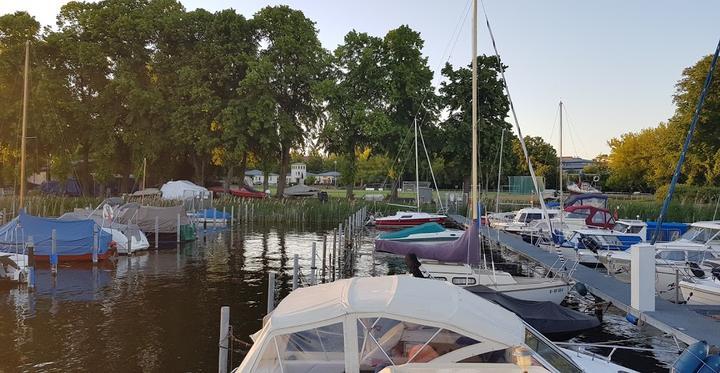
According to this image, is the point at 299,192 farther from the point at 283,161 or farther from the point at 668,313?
the point at 668,313

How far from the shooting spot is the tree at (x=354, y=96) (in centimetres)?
5797

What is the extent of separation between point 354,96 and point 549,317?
159 feet

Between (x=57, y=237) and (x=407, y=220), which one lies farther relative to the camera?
(x=407, y=220)

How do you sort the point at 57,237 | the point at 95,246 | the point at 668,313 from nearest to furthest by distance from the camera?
the point at 668,313
the point at 57,237
the point at 95,246

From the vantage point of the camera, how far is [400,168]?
199 feet

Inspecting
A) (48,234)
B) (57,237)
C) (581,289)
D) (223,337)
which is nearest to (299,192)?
(57,237)

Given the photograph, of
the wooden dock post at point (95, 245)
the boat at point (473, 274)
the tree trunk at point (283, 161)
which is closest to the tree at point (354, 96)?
the tree trunk at point (283, 161)

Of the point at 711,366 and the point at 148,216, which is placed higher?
the point at 148,216

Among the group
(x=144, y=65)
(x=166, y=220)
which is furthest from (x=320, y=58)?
(x=166, y=220)

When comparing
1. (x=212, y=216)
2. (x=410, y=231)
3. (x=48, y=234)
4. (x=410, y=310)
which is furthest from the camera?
(x=212, y=216)

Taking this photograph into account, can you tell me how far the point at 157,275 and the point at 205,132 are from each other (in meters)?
33.7

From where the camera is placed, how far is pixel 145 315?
17.5 m

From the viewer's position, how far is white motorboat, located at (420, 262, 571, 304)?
17.0 m

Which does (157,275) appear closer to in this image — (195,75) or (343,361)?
(343,361)
